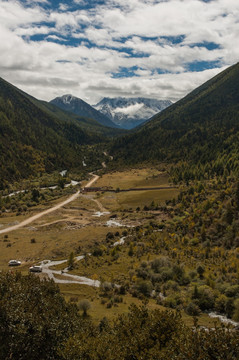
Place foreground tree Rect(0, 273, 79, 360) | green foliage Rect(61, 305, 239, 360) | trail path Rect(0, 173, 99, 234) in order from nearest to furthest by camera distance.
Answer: green foliage Rect(61, 305, 239, 360), foreground tree Rect(0, 273, 79, 360), trail path Rect(0, 173, 99, 234)

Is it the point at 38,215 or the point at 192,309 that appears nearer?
the point at 192,309

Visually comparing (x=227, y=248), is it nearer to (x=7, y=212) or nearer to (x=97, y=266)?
(x=97, y=266)

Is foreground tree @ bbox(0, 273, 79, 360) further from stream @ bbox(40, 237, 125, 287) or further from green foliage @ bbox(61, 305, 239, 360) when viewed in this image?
stream @ bbox(40, 237, 125, 287)

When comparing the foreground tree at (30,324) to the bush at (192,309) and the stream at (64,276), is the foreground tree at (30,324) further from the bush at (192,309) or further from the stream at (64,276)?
the stream at (64,276)

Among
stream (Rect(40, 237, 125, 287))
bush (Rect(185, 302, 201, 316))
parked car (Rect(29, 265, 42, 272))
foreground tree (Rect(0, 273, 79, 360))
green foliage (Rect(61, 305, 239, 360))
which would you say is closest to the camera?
green foliage (Rect(61, 305, 239, 360))

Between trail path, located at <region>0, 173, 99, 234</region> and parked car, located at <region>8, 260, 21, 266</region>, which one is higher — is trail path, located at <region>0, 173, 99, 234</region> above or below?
above

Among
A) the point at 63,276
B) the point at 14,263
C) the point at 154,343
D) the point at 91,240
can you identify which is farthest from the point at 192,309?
the point at 91,240

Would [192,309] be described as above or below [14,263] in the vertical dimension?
above

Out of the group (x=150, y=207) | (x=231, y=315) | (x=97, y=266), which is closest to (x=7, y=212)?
(x=150, y=207)

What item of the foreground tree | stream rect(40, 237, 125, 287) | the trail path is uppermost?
the foreground tree

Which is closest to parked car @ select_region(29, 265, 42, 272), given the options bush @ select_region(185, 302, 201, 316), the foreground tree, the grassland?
the grassland

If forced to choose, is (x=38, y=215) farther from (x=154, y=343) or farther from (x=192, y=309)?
(x=154, y=343)

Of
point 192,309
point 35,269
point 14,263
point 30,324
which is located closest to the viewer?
point 30,324
